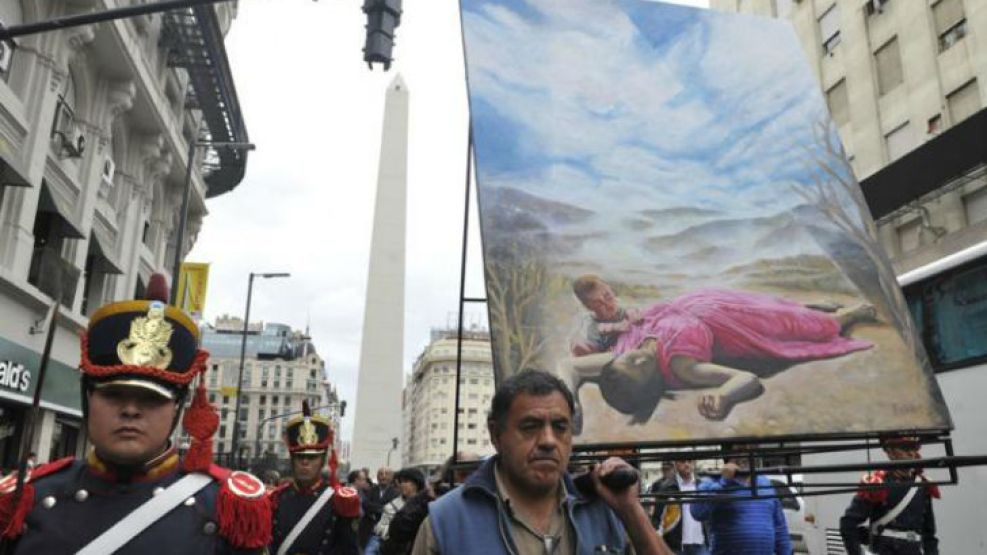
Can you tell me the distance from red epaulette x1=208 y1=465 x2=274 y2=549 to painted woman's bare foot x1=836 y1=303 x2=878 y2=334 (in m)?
3.11

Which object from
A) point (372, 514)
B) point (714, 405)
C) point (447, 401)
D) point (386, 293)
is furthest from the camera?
point (447, 401)

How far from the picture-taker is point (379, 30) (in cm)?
785

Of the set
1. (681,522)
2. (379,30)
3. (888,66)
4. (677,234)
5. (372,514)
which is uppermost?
(888,66)

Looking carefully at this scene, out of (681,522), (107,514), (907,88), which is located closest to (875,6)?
(907,88)

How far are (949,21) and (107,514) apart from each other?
2408 centimetres

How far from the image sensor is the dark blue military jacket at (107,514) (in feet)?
7.66

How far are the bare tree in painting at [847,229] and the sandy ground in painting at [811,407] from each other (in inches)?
12.5

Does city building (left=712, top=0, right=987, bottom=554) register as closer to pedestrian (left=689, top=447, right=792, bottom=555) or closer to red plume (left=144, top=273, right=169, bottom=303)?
pedestrian (left=689, top=447, right=792, bottom=555)

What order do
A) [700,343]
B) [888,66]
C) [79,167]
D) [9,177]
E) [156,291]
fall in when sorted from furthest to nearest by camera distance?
[888,66] → [79,167] → [9,177] → [700,343] → [156,291]

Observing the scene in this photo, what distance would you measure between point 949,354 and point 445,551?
6.56m

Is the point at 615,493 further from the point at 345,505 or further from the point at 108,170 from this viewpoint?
the point at 108,170

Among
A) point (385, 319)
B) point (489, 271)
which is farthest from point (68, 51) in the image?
point (385, 319)

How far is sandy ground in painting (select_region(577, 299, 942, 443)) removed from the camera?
3.57 m

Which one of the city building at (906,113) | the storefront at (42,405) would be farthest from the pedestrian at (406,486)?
the storefront at (42,405)
